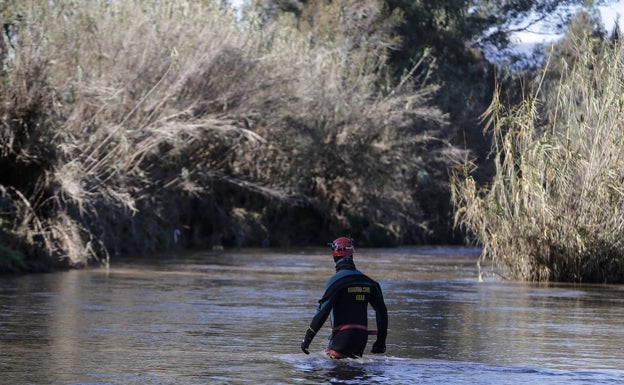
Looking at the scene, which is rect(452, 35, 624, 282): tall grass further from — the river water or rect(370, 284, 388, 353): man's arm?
rect(370, 284, 388, 353): man's arm

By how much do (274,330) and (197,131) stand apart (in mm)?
15979

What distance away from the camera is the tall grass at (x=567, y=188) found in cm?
2288

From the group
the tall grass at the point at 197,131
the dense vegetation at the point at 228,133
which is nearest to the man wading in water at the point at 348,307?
the dense vegetation at the point at 228,133

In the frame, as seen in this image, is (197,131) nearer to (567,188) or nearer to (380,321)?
(567,188)

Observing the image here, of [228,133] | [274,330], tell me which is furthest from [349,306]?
[228,133]

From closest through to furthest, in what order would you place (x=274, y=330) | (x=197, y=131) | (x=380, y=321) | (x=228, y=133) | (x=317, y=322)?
(x=317, y=322), (x=380, y=321), (x=274, y=330), (x=197, y=131), (x=228, y=133)

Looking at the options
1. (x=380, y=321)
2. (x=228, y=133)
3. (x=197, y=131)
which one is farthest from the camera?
(x=228, y=133)

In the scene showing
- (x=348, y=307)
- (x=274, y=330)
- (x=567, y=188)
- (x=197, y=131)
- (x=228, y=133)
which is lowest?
(x=274, y=330)

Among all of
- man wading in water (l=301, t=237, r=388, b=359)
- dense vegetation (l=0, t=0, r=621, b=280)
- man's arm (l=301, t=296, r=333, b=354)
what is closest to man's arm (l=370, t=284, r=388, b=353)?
man wading in water (l=301, t=237, r=388, b=359)

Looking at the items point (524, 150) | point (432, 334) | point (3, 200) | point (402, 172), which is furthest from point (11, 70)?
point (402, 172)

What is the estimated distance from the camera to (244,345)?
14.5 meters

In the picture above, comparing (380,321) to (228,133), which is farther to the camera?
(228,133)

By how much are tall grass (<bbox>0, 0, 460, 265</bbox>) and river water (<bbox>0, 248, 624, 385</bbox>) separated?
1.97m

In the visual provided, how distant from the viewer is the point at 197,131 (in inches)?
1243
